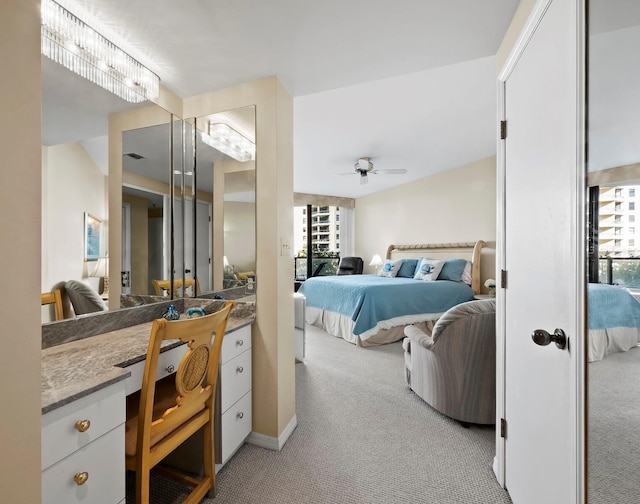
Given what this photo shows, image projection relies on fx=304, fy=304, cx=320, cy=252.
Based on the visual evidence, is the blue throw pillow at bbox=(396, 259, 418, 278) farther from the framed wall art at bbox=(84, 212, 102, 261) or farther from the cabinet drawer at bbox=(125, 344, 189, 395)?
the framed wall art at bbox=(84, 212, 102, 261)

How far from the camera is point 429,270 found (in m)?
5.07

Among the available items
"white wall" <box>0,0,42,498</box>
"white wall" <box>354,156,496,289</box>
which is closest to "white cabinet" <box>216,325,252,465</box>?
"white wall" <box>0,0,42,498</box>

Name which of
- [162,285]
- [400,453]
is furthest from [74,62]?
[400,453]

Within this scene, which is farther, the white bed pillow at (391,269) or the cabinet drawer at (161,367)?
the white bed pillow at (391,269)

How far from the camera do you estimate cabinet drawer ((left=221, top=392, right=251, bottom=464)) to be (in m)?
1.72

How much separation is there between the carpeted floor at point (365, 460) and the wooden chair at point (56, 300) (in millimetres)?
995

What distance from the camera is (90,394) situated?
990mm

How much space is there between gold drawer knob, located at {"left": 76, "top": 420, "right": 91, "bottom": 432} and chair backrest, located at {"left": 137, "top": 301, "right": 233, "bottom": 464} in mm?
212

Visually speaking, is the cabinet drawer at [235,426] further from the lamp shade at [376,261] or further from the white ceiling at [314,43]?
the lamp shade at [376,261]

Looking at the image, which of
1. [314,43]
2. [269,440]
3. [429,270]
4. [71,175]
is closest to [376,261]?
[429,270]

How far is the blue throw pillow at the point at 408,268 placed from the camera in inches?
223

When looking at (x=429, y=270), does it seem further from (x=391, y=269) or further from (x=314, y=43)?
(x=314, y=43)

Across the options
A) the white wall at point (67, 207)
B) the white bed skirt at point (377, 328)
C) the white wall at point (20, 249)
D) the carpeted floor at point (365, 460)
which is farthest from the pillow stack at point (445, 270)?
the white wall at point (20, 249)

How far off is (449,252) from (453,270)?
708 millimetres
